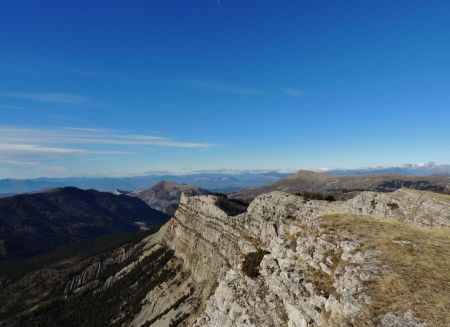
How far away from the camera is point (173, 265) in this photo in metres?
133

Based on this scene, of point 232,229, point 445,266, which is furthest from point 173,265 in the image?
point 445,266

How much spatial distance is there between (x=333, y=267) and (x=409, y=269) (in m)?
8.85

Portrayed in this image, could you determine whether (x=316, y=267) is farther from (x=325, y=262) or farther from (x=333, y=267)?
(x=333, y=267)

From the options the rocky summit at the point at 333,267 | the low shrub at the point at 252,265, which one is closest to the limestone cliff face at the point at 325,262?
the rocky summit at the point at 333,267

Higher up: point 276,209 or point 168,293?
point 276,209

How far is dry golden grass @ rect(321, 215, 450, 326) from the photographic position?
28.3 m

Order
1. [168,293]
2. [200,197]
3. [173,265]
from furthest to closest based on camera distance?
1. [200,197]
2. [173,265]
3. [168,293]

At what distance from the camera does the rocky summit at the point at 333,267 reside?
30.7 meters

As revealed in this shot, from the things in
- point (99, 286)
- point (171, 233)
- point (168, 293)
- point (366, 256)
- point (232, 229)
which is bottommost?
point (99, 286)

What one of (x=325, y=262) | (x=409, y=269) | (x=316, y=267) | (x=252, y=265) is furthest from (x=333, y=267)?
(x=252, y=265)

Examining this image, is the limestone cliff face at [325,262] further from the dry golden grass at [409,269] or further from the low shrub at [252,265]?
the low shrub at [252,265]

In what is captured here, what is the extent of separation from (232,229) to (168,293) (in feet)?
111

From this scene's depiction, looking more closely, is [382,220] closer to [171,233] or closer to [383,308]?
[383,308]

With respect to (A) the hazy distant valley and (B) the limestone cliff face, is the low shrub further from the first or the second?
(B) the limestone cliff face
